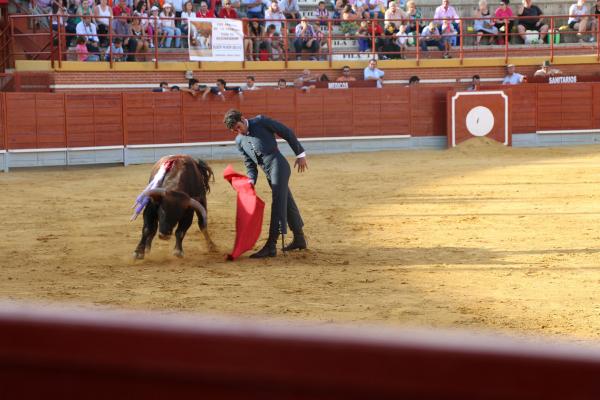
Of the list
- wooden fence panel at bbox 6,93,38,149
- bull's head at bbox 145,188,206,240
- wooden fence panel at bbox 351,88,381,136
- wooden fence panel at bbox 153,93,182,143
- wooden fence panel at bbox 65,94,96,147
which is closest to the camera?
bull's head at bbox 145,188,206,240

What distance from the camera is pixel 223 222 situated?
10711mm

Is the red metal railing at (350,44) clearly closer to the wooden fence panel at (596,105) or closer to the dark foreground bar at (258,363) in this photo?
the wooden fence panel at (596,105)

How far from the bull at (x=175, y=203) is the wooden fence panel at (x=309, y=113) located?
35.1 ft

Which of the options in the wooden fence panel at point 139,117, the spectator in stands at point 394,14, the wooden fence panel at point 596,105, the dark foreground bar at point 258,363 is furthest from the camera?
the spectator in stands at point 394,14

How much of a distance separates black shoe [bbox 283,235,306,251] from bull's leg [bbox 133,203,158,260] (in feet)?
3.74

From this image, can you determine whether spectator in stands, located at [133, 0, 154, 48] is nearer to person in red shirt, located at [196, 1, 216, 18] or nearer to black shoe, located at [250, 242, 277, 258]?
person in red shirt, located at [196, 1, 216, 18]

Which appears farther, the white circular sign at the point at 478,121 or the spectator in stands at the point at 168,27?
the white circular sign at the point at 478,121

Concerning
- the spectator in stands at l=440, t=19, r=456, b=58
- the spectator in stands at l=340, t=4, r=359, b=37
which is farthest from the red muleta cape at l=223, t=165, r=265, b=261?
the spectator in stands at l=440, t=19, r=456, b=58

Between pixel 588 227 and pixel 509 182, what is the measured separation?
4213 mm

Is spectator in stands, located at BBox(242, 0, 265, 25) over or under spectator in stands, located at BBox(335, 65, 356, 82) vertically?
over

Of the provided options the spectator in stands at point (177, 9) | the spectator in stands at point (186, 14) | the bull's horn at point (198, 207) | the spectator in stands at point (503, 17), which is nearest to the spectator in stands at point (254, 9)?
the spectator in stands at point (186, 14)

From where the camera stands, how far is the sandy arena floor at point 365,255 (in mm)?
6180

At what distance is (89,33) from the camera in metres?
18.2

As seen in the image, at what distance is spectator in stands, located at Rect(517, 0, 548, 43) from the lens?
21656 mm
